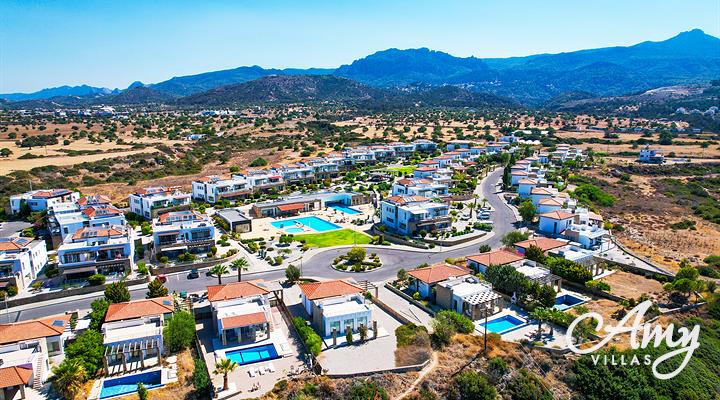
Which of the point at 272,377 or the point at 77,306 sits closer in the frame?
the point at 272,377

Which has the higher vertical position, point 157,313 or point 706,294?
point 157,313

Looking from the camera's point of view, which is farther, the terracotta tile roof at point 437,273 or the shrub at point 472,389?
the terracotta tile roof at point 437,273

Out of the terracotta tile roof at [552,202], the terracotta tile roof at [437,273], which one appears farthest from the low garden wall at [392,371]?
the terracotta tile roof at [552,202]

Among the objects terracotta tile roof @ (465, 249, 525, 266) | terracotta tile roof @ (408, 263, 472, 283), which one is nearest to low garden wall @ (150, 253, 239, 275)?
terracotta tile roof @ (408, 263, 472, 283)

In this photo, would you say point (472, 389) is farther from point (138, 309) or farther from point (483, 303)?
point (138, 309)

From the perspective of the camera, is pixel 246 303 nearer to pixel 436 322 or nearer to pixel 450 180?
pixel 436 322

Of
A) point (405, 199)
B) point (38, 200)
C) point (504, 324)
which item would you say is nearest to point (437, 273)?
point (504, 324)

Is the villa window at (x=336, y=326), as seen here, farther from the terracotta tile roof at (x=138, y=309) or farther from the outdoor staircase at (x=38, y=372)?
the outdoor staircase at (x=38, y=372)

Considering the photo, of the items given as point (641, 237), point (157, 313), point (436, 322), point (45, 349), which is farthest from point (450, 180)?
point (45, 349)
